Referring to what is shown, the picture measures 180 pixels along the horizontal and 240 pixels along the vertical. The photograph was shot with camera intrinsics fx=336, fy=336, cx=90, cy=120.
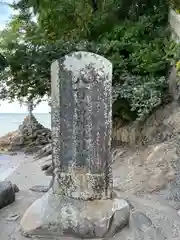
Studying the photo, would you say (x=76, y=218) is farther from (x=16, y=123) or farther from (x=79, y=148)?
(x=16, y=123)

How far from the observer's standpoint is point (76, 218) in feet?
9.78

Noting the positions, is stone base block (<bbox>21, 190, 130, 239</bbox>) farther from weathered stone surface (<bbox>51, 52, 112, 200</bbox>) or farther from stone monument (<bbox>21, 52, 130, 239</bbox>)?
weathered stone surface (<bbox>51, 52, 112, 200</bbox>)

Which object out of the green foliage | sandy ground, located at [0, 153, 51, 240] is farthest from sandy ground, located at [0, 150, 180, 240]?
the green foliage

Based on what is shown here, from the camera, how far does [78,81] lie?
122 inches

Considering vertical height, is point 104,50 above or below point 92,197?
above

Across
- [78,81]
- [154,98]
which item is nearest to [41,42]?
[154,98]

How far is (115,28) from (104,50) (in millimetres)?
874

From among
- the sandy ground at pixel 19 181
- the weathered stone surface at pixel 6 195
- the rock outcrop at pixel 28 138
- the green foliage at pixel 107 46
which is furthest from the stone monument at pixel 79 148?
the rock outcrop at pixel 28 138

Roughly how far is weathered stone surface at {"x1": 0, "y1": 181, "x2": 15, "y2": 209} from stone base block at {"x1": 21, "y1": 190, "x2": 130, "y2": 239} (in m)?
0.46

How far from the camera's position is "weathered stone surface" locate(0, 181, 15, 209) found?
137 inches

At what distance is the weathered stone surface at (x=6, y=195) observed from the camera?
349 centimetres

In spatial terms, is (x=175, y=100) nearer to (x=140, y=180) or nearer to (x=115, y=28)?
(x=140, y=180)

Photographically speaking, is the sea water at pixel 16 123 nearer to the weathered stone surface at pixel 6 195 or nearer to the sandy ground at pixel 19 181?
the sandy ground at pixel 19 181

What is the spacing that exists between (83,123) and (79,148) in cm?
24
